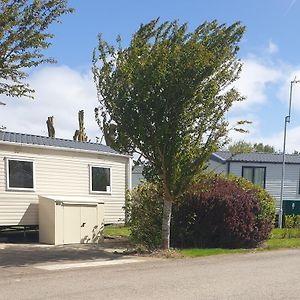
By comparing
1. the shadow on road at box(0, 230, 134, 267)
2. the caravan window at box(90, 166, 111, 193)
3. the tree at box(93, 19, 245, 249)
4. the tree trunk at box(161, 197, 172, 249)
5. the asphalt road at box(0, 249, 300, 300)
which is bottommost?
the shadow on road at box(0, 230, 134, 267)

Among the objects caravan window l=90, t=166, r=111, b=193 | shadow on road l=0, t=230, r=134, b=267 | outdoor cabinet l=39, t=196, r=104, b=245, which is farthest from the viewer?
caravan window l=90, t=166, r=111, b=193

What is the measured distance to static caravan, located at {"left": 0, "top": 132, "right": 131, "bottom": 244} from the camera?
16.8m

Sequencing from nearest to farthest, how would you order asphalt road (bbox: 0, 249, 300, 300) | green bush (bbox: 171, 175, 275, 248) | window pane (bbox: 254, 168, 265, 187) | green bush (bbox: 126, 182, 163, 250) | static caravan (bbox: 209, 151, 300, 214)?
asphalt road (bbox: 0, 249, 300, 300), green bush (bbox: 126, 182, 163, 250), green bush (bbox: 171, 175, 275, 248), static caravan (bbox: 209, 151, 300, 214), window pane (bbox: 254, 168, 265, 187)

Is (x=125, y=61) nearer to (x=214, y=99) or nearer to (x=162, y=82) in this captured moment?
(x=162, y=82)

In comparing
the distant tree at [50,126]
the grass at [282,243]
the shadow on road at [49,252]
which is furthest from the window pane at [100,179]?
the distant tree at [50,126]

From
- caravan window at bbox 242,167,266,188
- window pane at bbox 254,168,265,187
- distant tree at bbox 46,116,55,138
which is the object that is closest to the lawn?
caravan window at bbox 242,167,266,188

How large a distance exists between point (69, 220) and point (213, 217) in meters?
4.62

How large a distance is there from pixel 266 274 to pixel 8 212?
922 cm

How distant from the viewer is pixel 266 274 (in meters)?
11.0

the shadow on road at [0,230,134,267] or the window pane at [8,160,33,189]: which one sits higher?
the window pane at [8,160,33,189]

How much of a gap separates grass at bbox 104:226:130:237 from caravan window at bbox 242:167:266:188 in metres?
10.3

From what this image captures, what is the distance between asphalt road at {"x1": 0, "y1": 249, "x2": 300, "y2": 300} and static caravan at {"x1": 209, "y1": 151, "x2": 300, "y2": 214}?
16.0m

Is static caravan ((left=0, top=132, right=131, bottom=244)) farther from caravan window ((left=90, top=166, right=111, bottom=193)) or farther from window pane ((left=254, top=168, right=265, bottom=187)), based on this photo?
window pane ((left=254, top=168, right=265, bottom=187))

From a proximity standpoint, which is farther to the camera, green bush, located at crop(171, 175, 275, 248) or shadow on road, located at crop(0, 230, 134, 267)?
green bush, located at crop(171, 175, 275, 248)
